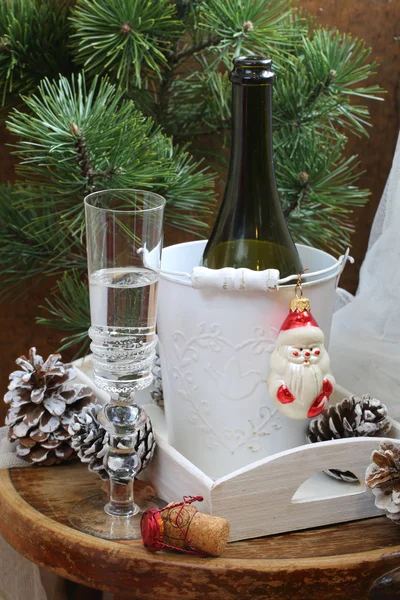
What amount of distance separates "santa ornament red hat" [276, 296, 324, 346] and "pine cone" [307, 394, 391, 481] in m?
0.09

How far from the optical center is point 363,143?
1.01m

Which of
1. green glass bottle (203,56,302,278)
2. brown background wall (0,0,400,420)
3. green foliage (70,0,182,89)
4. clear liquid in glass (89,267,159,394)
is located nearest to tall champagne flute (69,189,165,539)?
clear liquid in glass (89,267,159,394)

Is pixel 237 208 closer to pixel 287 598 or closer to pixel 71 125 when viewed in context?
pixel 71 125

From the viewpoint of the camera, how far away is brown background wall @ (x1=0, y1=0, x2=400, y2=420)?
0.96m

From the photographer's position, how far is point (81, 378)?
0.73 m

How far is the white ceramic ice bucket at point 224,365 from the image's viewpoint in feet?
1.87

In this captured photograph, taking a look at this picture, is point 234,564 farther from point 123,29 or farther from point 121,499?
point 123,29

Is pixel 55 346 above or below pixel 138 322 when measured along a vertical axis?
below

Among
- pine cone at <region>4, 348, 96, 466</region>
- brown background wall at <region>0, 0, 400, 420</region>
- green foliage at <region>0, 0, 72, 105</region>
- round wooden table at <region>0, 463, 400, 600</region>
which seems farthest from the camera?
brown background wall at <region>0, 0, 400, 420</region>

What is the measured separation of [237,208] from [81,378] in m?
0.22

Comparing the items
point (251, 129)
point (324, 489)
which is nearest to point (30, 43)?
point (251, 129)

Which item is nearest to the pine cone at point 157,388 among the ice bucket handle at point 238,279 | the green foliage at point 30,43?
the ice bucket handle at point 238,279

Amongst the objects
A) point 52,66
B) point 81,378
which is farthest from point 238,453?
point 52,66

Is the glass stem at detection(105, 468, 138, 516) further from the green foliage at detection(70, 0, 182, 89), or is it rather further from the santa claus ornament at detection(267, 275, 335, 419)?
the green foliage at detection(70, 0, 182, 89)
